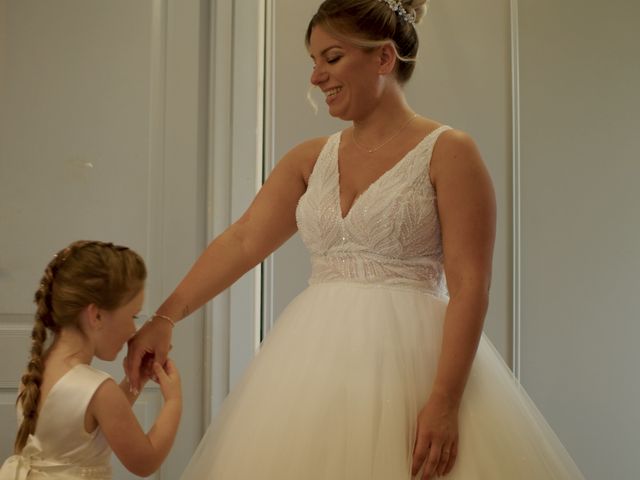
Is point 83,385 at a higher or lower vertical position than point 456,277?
lower

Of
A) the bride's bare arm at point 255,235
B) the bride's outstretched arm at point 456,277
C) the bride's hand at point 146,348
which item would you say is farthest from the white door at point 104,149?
the bride's outstretched arm at point 456,277

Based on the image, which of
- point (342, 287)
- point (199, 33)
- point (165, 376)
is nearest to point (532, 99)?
point (199, 33)

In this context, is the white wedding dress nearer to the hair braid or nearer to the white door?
the hair braid

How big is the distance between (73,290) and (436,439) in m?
0.65

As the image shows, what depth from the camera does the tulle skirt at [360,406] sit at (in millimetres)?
1247

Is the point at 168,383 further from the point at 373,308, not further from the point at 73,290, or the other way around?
the point at 373,308

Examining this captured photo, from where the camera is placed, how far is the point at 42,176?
261cm

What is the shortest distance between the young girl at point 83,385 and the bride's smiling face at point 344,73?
49 cm

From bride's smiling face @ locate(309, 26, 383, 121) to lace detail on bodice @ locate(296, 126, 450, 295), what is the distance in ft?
0.49

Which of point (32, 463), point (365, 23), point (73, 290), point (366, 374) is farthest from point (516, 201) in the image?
point (32, 463)

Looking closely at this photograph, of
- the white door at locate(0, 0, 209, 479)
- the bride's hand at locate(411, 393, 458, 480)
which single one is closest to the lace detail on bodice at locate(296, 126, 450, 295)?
the bride's hand at locate(411, 393, 458, 480)

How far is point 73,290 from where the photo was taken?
4.55 ft

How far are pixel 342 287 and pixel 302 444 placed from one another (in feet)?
1.12

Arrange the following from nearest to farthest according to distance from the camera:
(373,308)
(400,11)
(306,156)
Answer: (373,308) < (400,11) < (306,156)
